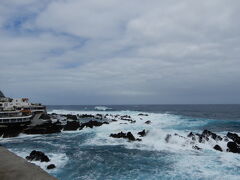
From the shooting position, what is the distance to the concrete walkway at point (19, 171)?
5625 mm

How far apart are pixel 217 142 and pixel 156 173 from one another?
15445 millimetres

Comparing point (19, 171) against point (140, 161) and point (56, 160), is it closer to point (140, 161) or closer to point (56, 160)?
point (56, 160)

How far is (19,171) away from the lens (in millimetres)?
6074

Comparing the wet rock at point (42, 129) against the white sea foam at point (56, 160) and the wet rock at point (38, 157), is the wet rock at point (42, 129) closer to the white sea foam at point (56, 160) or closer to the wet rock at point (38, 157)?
the white sea foam at point (56, 160)

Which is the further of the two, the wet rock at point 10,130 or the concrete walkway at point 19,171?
the wet rock at point 10,130

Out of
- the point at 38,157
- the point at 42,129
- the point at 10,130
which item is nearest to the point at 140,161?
the point at 38,157

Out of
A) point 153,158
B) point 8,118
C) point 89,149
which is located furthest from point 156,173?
point 8,118

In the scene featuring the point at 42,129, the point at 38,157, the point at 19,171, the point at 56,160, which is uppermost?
the point at 19,171

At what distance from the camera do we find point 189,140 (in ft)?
89.6

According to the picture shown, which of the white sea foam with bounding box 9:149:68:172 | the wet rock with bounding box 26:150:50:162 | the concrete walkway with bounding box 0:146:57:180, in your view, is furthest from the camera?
the wet rock with bounding box 26:150:50:162

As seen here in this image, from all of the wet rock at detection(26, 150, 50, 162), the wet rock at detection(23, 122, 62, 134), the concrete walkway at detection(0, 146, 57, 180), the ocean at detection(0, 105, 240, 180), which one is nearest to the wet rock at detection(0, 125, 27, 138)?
the wet rock at detection(23, 122, 62, 134)

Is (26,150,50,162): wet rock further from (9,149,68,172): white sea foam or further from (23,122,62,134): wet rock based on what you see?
(23,122,62,134): wet rock

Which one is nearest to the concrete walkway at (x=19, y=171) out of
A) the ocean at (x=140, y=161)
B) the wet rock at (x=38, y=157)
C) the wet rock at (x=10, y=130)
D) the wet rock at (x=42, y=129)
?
the ocean at (x=140, y=161)

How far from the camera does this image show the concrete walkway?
5625 millimetres
